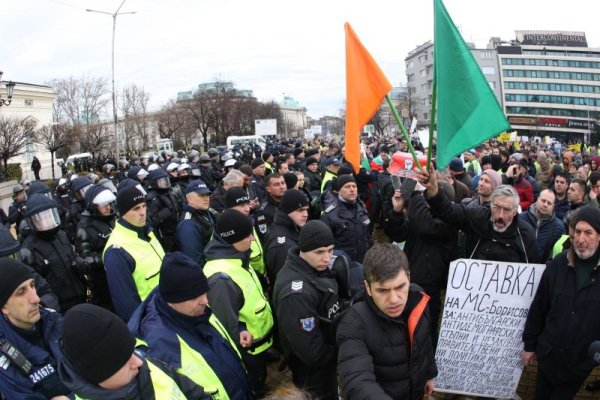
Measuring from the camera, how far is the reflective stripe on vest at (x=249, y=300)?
3.53 m

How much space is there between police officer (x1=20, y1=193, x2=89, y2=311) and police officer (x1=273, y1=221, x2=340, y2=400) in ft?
7.95

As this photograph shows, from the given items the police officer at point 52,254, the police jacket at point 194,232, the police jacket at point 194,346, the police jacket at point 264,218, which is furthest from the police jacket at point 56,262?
the police jacket at point 264,218

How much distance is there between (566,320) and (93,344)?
10.5 feet

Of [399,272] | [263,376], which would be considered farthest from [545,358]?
[263,376]

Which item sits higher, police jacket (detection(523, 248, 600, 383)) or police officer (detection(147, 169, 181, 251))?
police officer (detection(147, 169, 181, 251))

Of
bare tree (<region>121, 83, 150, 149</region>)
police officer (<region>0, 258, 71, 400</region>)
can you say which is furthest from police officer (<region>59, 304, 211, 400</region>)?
bare tree (<region>121, 83, 150, 149</region>)

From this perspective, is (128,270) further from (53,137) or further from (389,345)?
(53,137)

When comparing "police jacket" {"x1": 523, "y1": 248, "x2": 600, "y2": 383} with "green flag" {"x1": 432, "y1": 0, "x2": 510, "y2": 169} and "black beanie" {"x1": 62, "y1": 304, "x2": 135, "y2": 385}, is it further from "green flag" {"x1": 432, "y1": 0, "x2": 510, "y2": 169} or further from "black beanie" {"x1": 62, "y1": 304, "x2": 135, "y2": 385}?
"black beanie" {"x1": 62, "y1": 304, "x2": 135, "y2": 385}

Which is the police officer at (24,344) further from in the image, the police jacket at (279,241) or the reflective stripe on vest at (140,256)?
the police jacket at (279,241)

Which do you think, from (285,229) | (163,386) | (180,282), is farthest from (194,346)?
(285,229)

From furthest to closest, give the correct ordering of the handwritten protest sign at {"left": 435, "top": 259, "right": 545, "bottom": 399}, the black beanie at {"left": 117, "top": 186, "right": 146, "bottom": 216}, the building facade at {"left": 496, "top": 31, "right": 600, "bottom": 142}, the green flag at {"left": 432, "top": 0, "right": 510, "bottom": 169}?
the building facade at {"left": 496, "top": 31, "right": 600, "bottom": 142}, the black beanie at {"left": 117, "top": 186, "right": 146, "bottom": 216}, the handwritten protest sign at {"left": 435, "top": 259, "right": 545, "bottom": 399}, the green flag at {"left": 432, "top": 0, "right": 510, "bottom": 169}

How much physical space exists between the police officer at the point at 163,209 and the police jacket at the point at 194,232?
1805 millimetres

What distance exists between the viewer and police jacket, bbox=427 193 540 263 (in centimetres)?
394

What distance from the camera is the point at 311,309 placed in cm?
310
